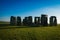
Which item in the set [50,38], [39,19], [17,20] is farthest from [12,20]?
[50,38]

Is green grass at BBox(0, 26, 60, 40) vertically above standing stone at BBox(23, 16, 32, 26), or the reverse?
standing stone at BBox(23, 16, 32, 26)

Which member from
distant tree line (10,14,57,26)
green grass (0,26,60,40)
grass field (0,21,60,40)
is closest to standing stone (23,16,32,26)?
distant tree line (10,14,57,26)

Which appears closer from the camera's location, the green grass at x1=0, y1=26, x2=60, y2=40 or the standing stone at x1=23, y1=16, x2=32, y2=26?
the green grass at x1=0, y1=26, x2=60, y2=40

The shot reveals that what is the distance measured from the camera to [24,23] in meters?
106

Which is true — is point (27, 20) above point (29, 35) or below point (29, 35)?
above

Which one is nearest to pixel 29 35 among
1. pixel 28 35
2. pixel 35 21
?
pixel 28 35

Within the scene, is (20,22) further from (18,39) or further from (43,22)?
(18,39)

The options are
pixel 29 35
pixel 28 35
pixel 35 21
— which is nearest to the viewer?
pixel 28 35

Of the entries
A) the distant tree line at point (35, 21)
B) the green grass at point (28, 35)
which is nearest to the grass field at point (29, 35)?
the green grass at point (28, 35)

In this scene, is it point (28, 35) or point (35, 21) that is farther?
point (35, 21)

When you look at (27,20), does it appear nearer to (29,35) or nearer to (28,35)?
(29,35)

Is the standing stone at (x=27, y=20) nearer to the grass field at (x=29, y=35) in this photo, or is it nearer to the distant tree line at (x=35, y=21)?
the distant tree line at (x=35, y=21)

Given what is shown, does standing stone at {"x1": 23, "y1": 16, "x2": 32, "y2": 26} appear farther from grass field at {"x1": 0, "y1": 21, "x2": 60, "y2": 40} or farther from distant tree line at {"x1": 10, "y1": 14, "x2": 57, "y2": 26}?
grass field at {"x1": 0, "y1": 21, "x2": 60, "y2": 40}

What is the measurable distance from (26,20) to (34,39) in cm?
8092
